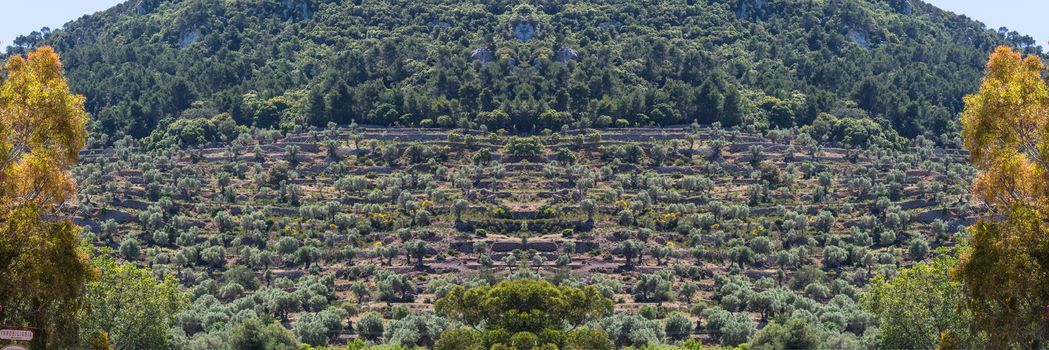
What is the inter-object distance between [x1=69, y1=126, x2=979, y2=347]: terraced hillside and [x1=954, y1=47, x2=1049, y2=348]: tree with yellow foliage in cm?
2503

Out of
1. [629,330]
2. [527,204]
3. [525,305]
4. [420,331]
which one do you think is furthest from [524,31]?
[525,305]

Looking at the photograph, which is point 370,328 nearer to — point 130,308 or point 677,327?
point 130,308

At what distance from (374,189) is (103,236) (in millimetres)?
27690

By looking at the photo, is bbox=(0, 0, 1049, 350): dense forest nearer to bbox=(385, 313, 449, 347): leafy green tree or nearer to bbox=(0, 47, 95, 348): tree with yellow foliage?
bbox=(0, 47, 95, 348): tree with yellow foliage

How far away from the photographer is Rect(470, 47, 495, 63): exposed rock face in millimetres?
167875

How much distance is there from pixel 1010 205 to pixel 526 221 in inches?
1446

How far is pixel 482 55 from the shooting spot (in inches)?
6845

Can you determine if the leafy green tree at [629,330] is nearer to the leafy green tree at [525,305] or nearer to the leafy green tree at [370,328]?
the leafy green tree at [370,328]

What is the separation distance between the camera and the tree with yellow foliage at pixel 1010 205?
35.3 metres

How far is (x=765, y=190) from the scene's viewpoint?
408 feet

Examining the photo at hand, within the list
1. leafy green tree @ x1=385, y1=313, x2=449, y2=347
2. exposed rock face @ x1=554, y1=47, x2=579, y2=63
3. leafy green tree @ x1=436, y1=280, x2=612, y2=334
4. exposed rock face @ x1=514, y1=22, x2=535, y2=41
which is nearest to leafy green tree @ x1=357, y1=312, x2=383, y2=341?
leafy green tree @ x1=385, y1=313, x2=449, y2=347

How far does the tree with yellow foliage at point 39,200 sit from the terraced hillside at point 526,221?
25605 millimetres

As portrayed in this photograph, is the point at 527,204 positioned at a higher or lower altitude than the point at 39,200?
lower

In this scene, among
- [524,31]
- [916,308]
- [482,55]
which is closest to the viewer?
[916,308]
